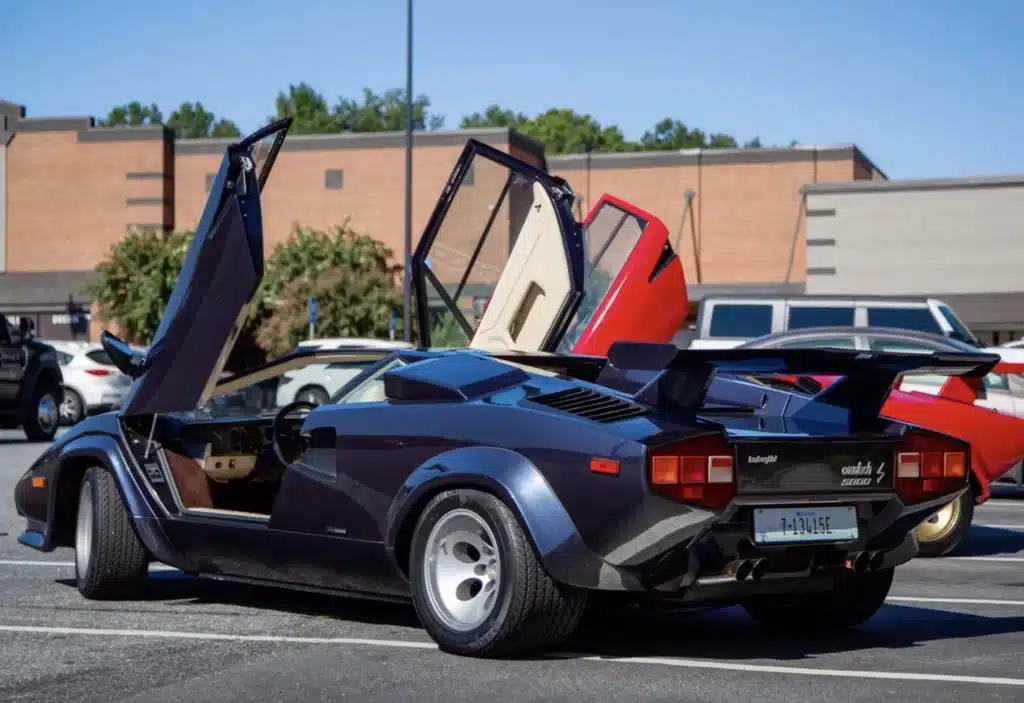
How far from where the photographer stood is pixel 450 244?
1141 cm

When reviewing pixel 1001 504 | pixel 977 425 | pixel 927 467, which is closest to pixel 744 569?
pixel 927 467

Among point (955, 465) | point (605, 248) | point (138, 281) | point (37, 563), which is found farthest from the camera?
point (138, 281)

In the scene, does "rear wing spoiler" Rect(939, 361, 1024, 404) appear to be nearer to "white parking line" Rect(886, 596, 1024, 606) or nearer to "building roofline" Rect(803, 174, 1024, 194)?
"white parking line" Rect(886, 596, 1024, 606)

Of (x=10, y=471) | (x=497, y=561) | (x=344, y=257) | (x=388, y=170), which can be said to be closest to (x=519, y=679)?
(x=497, y=561)

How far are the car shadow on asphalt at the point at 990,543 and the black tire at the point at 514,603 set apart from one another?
540cm

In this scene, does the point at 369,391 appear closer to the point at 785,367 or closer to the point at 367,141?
the point at 785,367

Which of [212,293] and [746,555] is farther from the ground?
[212,293]

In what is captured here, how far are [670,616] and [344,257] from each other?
4614 centimetres

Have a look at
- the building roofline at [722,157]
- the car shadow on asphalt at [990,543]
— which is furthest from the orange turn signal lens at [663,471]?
the building roofline at [722,157]

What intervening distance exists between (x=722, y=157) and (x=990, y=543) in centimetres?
5269

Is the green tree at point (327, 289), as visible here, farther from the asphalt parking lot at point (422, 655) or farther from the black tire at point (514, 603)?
the black tire at point (514, 603)

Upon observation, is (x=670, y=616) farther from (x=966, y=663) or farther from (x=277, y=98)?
(x=277, y=98)

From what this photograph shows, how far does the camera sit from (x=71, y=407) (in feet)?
100

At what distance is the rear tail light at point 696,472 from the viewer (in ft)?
20.0
